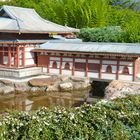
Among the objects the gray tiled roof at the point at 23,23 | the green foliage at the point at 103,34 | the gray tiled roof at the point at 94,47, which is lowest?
the gray tiled roof at the point at 94,47

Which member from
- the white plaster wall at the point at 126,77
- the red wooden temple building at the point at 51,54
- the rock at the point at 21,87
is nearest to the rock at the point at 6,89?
the rock at the point at 21,87

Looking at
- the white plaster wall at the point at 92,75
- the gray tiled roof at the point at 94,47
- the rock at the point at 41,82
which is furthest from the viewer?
the white plaster wall at the point at 92,75

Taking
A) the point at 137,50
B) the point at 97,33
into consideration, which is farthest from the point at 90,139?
the point at 97,33

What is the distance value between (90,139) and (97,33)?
2247cm

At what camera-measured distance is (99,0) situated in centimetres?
3741

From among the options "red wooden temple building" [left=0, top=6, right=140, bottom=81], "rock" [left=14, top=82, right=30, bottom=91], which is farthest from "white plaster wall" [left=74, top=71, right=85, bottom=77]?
"rock" [left=14, top=82, right=30, bottom=91]

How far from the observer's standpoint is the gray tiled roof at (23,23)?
24.1 metres

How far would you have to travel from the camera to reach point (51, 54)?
24.9 m

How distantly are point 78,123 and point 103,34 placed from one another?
22.2 meters

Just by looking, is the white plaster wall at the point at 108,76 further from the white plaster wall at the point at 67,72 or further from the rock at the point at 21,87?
the rock at the point at 21,87

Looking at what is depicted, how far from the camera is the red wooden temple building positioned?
22141 millimetres

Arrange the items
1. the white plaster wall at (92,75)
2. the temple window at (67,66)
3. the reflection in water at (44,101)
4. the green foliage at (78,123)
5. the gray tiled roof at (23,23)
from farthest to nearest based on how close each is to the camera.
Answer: the temple window at (67,66), the gray tiled roof at (23,23), the white plaster wall at (92,75), the reflection in water at (44,101), the green foliage at (78,123)

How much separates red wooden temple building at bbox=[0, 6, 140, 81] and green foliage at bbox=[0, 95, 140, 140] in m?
12.0

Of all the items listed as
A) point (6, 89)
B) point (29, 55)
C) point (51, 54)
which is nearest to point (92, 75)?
point (51, 54)
